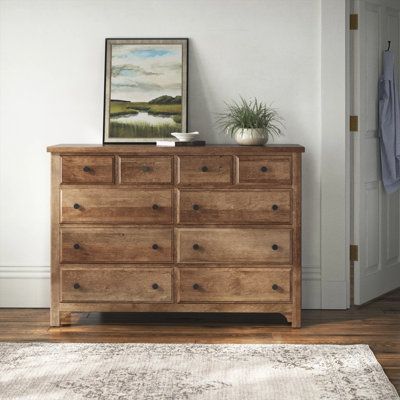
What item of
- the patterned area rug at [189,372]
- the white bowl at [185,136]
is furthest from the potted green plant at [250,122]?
the patterned area rug at [189,372]

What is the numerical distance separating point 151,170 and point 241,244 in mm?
674

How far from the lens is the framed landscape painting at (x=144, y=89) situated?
18.1 feet

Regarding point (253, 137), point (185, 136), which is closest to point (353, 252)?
point (253, 137)

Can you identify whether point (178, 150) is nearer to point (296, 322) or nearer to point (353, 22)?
point (296, 322)

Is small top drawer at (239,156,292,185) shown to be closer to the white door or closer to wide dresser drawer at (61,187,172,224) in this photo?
wide dresser drawer at (61,187,172,224)

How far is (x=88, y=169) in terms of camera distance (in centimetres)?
507

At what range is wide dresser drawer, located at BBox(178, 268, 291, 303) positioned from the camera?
511 centimetres

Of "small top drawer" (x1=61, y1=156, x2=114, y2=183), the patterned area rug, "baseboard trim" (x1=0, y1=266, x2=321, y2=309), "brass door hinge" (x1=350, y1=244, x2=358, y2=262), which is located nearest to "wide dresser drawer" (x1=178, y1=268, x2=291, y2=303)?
the patterned area rug

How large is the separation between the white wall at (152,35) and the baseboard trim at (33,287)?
0.30 meters

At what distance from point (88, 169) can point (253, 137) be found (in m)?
0.98

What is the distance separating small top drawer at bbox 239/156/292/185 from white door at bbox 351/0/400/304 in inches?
33.2

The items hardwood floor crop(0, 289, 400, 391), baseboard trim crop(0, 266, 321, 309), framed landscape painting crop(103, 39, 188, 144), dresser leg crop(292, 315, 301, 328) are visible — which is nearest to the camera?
hardwood floor crop(0, 289, 400, 391)

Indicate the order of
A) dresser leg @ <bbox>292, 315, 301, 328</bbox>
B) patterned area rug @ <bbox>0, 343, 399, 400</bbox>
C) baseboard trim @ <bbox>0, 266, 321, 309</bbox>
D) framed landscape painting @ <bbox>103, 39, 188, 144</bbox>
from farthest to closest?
baseboard trim @ <bbox>0, 266, 321, 309</bbox>, framed landscape painting @ <bbox>103, 39, 188, 144</bbox>, dresser leg @ <bbox>292, 315, 301, 328</bbox>, patterned area rug @ <bbox>0, 343, 399, 400</bbox>

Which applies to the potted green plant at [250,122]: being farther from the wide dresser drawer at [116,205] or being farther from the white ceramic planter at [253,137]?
the wide dresser drawer at [116,205]
